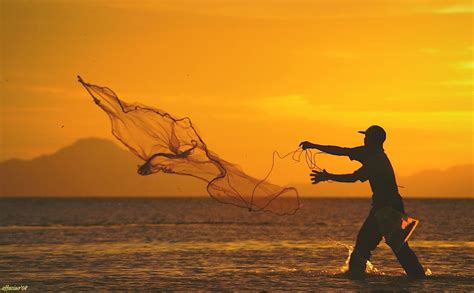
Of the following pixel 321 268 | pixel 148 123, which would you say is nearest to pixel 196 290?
pixel 148 123

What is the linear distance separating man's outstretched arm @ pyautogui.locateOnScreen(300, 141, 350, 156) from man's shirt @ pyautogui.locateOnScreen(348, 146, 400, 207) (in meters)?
0.14

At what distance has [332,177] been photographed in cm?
1903

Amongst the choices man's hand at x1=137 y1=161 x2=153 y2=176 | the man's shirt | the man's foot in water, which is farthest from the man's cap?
man's hand at x1=137 y1=161 x2=153 y2=176

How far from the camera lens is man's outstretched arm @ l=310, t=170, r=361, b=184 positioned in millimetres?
18922

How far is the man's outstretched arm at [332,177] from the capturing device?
1892 cm

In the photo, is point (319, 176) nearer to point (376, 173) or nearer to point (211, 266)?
point (376, 173)

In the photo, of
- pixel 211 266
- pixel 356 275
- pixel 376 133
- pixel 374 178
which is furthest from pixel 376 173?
pixel 211 266

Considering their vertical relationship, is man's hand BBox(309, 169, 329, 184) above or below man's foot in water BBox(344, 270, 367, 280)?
above

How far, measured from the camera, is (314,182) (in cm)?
1884

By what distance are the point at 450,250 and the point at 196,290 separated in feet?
51.1

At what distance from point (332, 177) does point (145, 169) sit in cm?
421

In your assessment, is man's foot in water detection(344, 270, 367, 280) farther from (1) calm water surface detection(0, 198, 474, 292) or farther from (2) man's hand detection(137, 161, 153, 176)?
(2) man's hand detection(137, 161, 153, 176)

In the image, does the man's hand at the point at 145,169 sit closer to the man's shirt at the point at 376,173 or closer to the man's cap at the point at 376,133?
the man's shirt at the point at 376,173

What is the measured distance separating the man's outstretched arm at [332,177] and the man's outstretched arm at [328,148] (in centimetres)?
46
